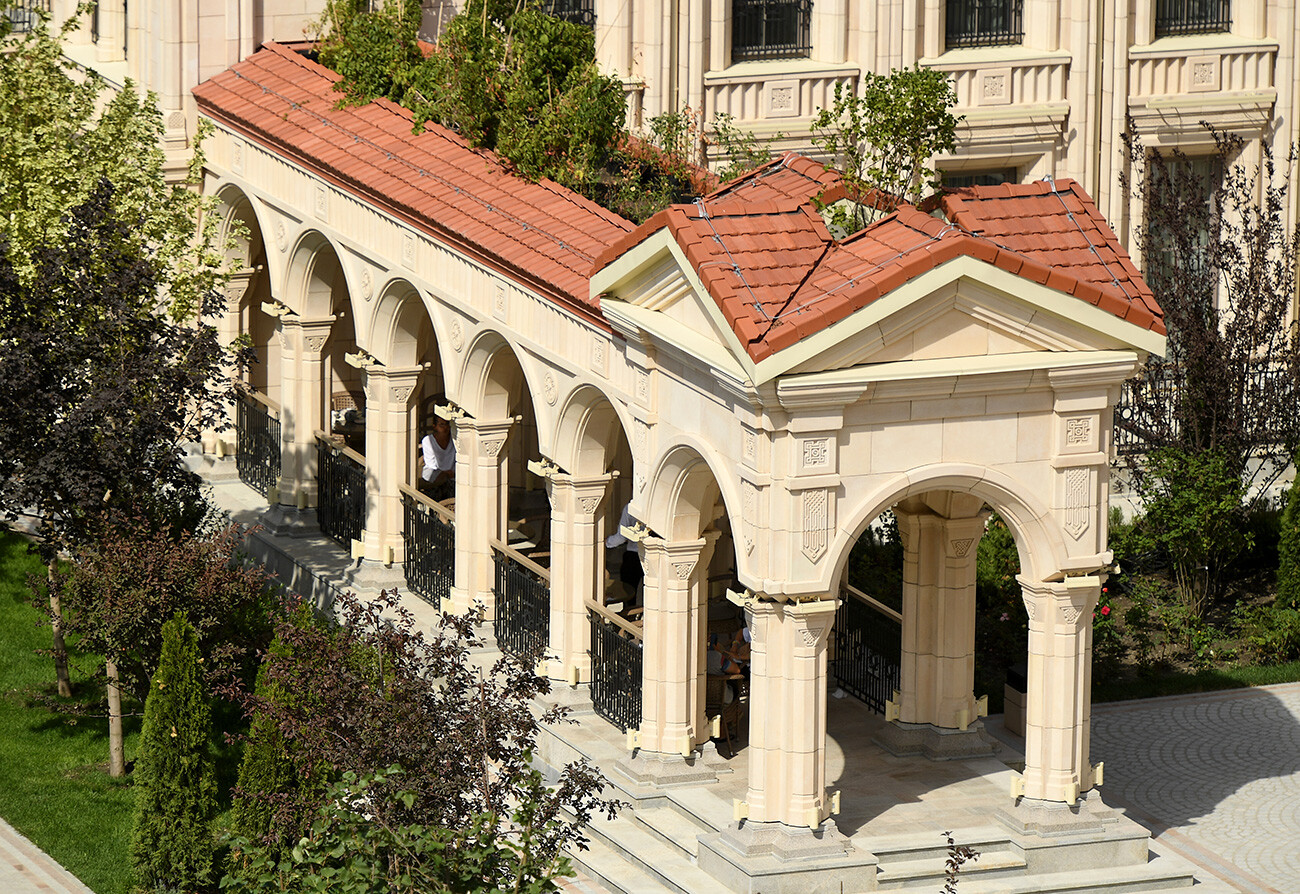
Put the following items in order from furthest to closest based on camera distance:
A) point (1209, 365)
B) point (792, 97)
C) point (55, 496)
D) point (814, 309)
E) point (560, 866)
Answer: point (792, 97), point (1209, 365), point (55, 496), point (814, 309), point (560, 866)

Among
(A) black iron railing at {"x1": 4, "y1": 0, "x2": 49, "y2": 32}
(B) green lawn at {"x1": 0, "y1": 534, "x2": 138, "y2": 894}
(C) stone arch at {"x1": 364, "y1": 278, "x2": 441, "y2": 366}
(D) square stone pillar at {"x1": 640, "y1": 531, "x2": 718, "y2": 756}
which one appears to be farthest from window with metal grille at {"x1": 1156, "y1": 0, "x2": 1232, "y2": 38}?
(B) green lawn at {"x1": 0, "y1": 534, "x2": 138, "y2": 894}

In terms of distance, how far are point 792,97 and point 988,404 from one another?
606 inches

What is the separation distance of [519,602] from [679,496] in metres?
4.67

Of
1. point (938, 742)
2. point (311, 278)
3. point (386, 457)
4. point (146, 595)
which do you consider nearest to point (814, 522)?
point (938, 742)

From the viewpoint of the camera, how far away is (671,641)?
26062 mm

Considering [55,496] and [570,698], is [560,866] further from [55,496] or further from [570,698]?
[55,496]

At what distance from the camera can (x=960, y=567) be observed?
1054 inches

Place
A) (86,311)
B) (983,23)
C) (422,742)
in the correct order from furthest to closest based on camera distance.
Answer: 1. (983,23)
2. (86,311)
3. (422,742)

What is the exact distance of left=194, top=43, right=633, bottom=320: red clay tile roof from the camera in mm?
28219

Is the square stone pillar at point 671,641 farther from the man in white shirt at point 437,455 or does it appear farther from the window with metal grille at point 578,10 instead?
the window with metal grille at point 578,10

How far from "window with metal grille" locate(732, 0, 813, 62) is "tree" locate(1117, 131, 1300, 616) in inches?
241

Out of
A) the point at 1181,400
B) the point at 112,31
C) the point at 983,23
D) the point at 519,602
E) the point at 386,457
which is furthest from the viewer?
the point at 112,31

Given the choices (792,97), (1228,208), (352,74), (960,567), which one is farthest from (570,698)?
(1228,208)

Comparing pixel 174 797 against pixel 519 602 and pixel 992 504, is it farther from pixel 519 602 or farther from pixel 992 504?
pixel 992 504
